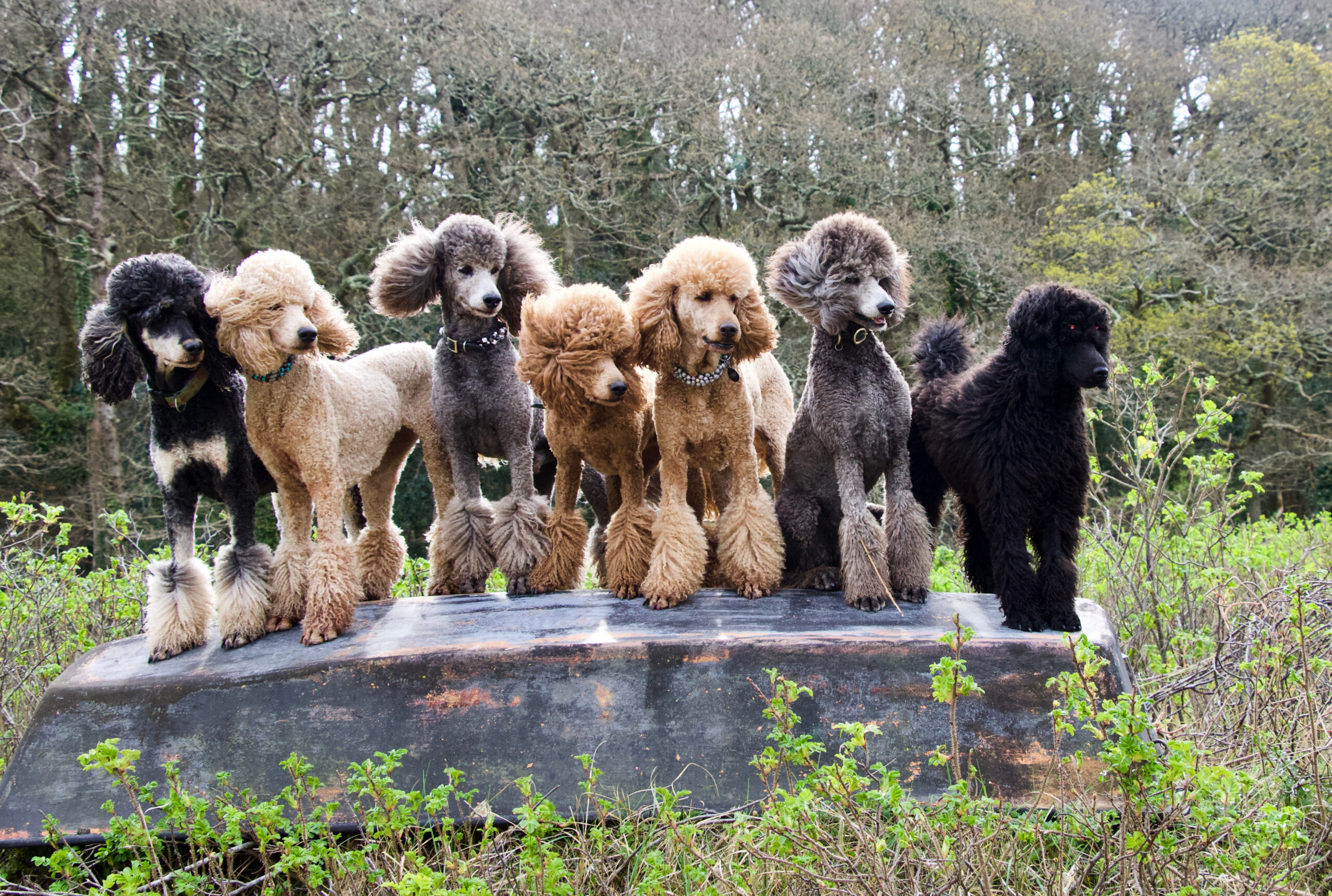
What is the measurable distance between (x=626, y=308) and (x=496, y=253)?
61 centimetres

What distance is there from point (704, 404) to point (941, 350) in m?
1.08

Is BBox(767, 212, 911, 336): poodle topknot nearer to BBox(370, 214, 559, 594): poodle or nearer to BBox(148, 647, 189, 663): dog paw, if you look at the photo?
BBox(370, 214, 559, 594): poodle

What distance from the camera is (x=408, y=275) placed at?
3.34m

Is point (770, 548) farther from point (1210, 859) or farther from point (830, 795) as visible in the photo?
point (1210, 859)

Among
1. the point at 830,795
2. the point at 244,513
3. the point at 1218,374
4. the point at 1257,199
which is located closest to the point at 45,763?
the point at 244,513

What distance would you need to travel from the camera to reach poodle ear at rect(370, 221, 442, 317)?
11.0 ft

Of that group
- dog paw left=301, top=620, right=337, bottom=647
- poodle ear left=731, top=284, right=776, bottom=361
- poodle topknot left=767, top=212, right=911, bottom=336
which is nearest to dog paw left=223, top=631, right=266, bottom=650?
dog paw left=301, top=620, right=337, bottom=647

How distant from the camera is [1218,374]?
1113cm

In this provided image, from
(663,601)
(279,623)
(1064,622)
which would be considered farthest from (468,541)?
(1064,622)

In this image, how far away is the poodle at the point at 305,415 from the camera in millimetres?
2873

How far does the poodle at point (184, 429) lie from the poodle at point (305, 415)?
97 mm

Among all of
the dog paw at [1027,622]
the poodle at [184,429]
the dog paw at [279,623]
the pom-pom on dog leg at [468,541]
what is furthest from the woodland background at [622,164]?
the dog paw at [1027,622]

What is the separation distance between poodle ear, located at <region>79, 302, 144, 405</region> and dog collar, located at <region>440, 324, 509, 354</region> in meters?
1.06

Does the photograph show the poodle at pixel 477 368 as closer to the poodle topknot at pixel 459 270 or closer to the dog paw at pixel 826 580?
the poodle topknot at pixel 459 270
